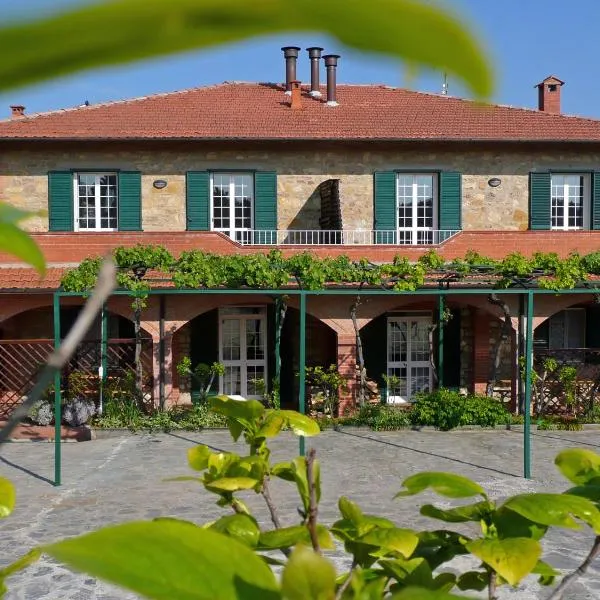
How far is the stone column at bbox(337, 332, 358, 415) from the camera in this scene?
14.6 meters

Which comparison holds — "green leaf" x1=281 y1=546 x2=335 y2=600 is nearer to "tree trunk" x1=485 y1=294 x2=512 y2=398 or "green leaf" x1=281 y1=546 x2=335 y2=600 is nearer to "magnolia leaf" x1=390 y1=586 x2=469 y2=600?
"magnolia leaf" x1=390 y1=586 x2=469 y2=600

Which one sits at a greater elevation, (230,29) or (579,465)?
(230,29)

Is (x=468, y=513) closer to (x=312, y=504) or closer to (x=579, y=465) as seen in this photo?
(x=579, y=465)

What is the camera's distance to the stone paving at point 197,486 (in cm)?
675

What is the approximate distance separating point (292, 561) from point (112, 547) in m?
0.15

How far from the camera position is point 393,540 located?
3.67 ft

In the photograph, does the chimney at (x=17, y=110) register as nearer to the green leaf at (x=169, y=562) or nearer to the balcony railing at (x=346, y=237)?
the green leaf at (x=169, y=562)

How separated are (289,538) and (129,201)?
15.5 m

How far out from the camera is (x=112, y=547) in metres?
0.41

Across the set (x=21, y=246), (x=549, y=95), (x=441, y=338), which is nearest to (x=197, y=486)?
(x=441, y=338)

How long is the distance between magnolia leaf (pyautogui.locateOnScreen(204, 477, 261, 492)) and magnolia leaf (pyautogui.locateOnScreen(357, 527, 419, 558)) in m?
0.21

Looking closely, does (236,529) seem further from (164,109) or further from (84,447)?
(164,109)

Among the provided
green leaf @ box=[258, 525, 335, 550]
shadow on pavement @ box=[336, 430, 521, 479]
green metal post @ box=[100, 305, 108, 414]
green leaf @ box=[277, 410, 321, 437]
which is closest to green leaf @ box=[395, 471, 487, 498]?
green leaf @ box=[258, 525, 335, 550]

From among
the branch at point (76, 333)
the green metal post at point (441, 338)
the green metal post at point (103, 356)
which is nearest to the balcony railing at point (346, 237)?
the green metal post at point (441, 338)
